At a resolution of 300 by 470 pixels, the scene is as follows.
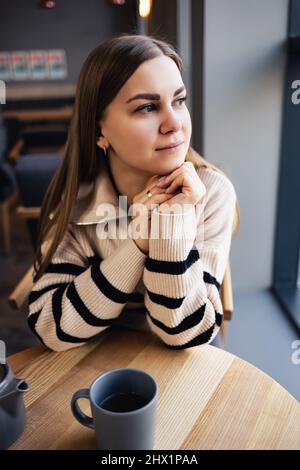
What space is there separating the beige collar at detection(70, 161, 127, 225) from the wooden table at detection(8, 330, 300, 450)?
273 mm

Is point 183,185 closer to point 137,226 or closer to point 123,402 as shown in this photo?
point 137,226

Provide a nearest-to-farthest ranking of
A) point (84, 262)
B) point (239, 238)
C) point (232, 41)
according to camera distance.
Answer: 1. point (84, 262)
2. point (232, 41)
3. point (239, 238)

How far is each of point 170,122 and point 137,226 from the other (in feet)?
0.69

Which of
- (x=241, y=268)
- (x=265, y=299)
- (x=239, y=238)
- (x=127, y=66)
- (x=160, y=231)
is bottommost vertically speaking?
(x=265, y=299)

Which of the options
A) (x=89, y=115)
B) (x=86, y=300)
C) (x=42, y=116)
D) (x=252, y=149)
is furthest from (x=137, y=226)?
(x=42, y=116)

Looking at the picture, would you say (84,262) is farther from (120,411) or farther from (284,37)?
(284,37)

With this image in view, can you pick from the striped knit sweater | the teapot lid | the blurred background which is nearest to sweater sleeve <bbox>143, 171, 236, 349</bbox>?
Result: the striped knit sweater

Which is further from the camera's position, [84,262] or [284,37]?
[284,37]

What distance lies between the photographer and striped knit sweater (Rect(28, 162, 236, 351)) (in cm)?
83

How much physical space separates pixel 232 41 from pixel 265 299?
991 millimetres

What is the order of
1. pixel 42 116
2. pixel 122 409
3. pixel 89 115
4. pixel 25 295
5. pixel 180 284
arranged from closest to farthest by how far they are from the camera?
pixel 122 409 → pixel 180 284 → pixel 89 115 → pixel 25 295 → pixel 42 116

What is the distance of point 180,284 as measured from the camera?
83 centimetres

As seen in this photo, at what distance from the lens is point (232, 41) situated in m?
1.49
